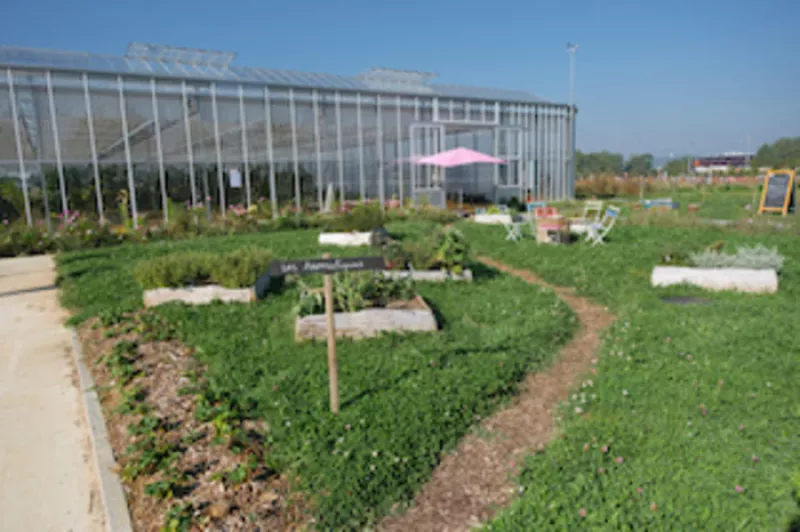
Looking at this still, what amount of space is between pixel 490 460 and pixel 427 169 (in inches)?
691

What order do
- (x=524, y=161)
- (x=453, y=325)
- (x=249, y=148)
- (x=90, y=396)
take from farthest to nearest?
(x=524, y=161) → (x=249, y=148) → (x=453, y=325) → (x=90, y=396)

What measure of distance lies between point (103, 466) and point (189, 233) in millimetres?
10738

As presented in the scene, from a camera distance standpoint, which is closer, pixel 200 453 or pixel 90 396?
pixel 200 453

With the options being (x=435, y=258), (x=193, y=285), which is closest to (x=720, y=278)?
(x=435, y=258)

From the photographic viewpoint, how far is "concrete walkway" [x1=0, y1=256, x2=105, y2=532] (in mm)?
3145

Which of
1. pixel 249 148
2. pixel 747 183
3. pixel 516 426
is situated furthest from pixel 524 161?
pixel 516 426

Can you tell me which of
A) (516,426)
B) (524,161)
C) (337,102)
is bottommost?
(516,426)

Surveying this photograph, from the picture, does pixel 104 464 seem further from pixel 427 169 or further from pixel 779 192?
pixel 779 192

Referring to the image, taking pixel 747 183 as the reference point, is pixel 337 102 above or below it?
above

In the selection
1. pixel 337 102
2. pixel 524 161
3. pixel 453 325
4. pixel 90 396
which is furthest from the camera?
pixel 524 161

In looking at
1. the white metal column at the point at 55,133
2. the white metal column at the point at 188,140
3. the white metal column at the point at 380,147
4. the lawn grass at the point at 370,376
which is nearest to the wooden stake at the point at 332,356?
the lawn grass at the point at 370,376

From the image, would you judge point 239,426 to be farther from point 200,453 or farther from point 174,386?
point 174,386

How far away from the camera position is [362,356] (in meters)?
4.89

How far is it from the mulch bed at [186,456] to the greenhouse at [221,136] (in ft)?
35.7
